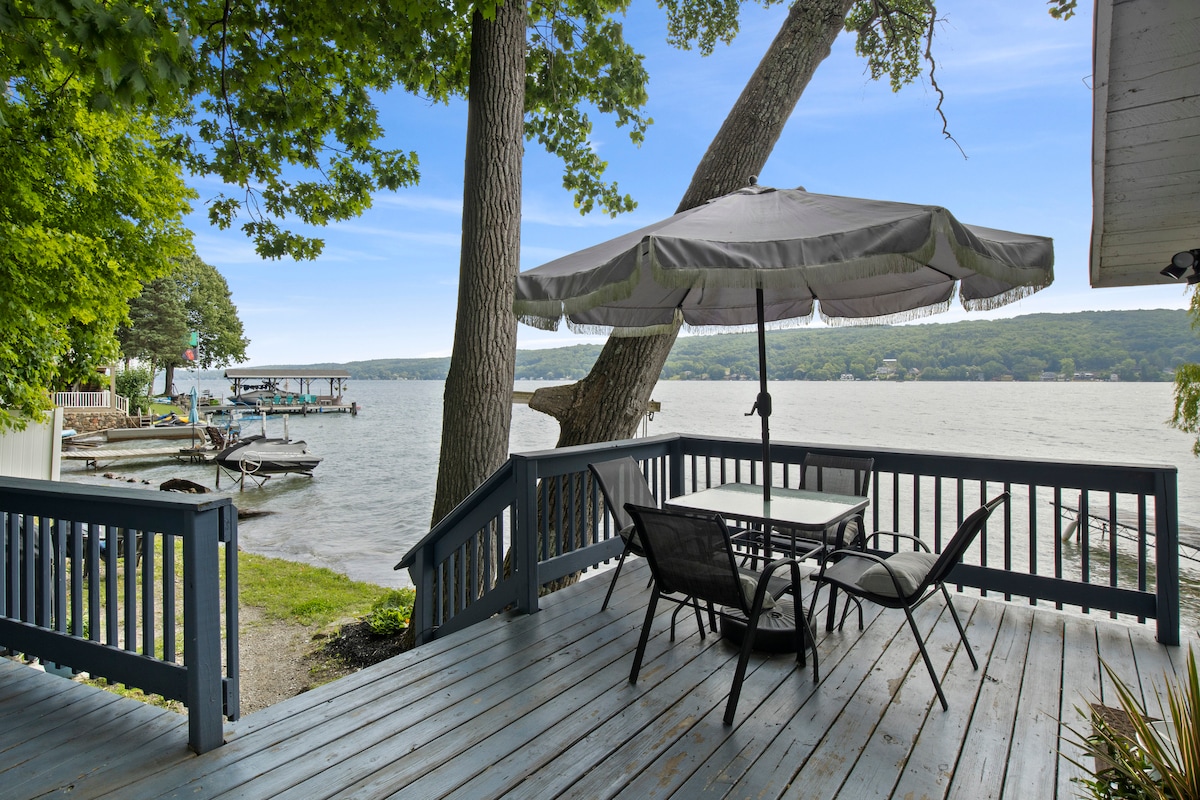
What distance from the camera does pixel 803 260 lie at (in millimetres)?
2295

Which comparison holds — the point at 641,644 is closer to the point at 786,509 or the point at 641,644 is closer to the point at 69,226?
the point at 786,509

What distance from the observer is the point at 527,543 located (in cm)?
342

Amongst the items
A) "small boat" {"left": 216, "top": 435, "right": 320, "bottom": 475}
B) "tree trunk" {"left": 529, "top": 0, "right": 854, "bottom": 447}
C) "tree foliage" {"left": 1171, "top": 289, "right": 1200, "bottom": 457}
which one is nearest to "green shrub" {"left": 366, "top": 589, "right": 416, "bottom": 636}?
"tree trunk" {"left": 529, "top": 0, "right": 854, "bottom": 447}

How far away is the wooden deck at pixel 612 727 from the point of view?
1.93 meters

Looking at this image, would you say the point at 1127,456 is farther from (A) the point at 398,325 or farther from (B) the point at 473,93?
(A) the point at 398,325

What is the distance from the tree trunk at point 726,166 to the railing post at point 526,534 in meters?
1.85

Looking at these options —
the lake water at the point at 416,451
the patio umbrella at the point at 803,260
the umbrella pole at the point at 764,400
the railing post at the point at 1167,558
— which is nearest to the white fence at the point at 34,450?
the lake water at the point at 416,451

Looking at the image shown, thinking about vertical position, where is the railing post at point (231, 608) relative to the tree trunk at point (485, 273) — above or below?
below

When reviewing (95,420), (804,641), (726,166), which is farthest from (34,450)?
(95,420)

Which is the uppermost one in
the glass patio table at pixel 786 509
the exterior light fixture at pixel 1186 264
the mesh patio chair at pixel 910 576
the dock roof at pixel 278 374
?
the dock roof at pixel 278 374

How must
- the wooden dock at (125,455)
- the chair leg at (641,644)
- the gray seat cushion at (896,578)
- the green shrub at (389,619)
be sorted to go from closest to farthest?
the gray seat cushion at (896,578)
the chair leg at (641,644)
the green shrub at (389,619)
the wooden dock at (125,455)

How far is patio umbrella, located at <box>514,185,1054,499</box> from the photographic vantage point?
2.24 meters

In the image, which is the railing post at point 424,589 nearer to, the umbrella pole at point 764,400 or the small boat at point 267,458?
the umbrella pole at point 764,400

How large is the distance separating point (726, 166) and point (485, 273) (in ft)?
8.03
